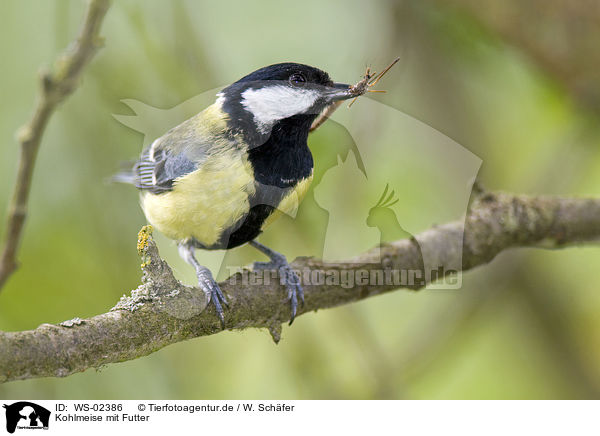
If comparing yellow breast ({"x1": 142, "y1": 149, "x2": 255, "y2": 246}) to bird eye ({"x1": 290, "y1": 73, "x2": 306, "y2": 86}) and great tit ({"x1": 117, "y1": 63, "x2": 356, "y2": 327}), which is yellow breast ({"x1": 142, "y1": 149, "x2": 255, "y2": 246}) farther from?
bird eye ({"x1": 290, "y1": 73, "x2": 306, "y2": 86})

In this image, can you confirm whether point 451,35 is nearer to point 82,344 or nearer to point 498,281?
point 498,281

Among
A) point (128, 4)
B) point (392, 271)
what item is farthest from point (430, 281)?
A: point (128, 4)

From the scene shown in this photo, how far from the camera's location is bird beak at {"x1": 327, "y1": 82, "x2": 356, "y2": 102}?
123cm

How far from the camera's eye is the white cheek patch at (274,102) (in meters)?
1.28

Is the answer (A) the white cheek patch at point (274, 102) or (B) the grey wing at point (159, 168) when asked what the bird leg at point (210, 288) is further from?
(A) the white cheek patch at point (274, 102)

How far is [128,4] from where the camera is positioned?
179 centimetres

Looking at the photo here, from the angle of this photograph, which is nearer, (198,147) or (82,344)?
(82,344)

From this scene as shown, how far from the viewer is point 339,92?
124cm

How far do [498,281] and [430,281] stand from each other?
0.79 metres

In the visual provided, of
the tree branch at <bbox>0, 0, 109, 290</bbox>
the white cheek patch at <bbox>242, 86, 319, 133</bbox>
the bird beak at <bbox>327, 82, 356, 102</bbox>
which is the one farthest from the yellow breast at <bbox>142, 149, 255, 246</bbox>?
the tree branch at <bbox>0, 0, 109, 290</bbox>

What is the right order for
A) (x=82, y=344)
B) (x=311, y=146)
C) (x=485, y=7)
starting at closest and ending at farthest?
(x=82, y=344) < (x=311, y=146) < (x=485, y=7)

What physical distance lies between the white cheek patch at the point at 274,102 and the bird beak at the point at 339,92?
1.3 inches

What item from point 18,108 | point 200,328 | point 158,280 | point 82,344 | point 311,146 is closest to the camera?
point 82,344
